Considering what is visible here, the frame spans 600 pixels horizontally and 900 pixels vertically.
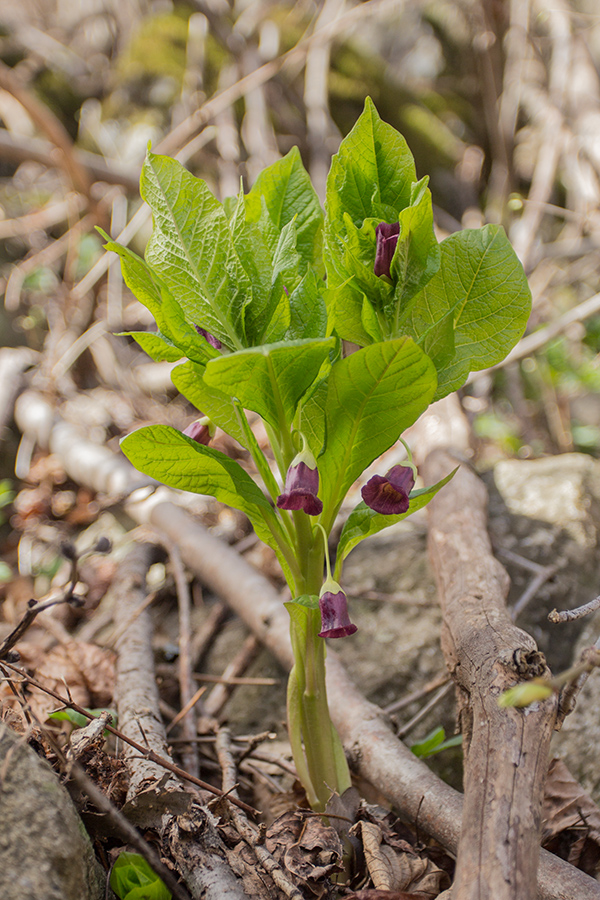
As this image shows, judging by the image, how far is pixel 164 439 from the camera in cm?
119

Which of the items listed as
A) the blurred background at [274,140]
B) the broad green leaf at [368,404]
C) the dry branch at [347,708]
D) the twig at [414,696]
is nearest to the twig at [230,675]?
the dry branch at [347,708]

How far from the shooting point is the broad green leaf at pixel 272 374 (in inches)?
38.2

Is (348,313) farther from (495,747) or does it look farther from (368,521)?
(495,747)

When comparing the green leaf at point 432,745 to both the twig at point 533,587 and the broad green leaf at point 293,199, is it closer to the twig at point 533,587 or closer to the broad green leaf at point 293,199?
the twig at point 533,587

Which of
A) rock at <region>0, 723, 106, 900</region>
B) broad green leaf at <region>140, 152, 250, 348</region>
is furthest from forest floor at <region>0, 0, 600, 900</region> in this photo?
broad green leaf at <region>140, 152, 250, 348</region>

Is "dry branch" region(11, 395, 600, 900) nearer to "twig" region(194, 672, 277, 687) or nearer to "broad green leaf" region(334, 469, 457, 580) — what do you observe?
"twig" region(194, 672, 277, 687)

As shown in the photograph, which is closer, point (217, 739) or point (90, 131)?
point (217, 739)

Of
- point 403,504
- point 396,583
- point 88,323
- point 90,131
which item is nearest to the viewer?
point 403,504

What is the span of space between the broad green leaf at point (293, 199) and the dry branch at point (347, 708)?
122 centimetres

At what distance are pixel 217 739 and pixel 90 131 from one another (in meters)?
6.86

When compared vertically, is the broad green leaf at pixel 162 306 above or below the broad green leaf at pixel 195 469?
above

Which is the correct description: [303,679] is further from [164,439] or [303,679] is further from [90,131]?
[90,131]

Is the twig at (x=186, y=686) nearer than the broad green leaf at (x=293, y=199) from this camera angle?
No

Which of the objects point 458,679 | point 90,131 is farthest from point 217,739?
point 90,131
